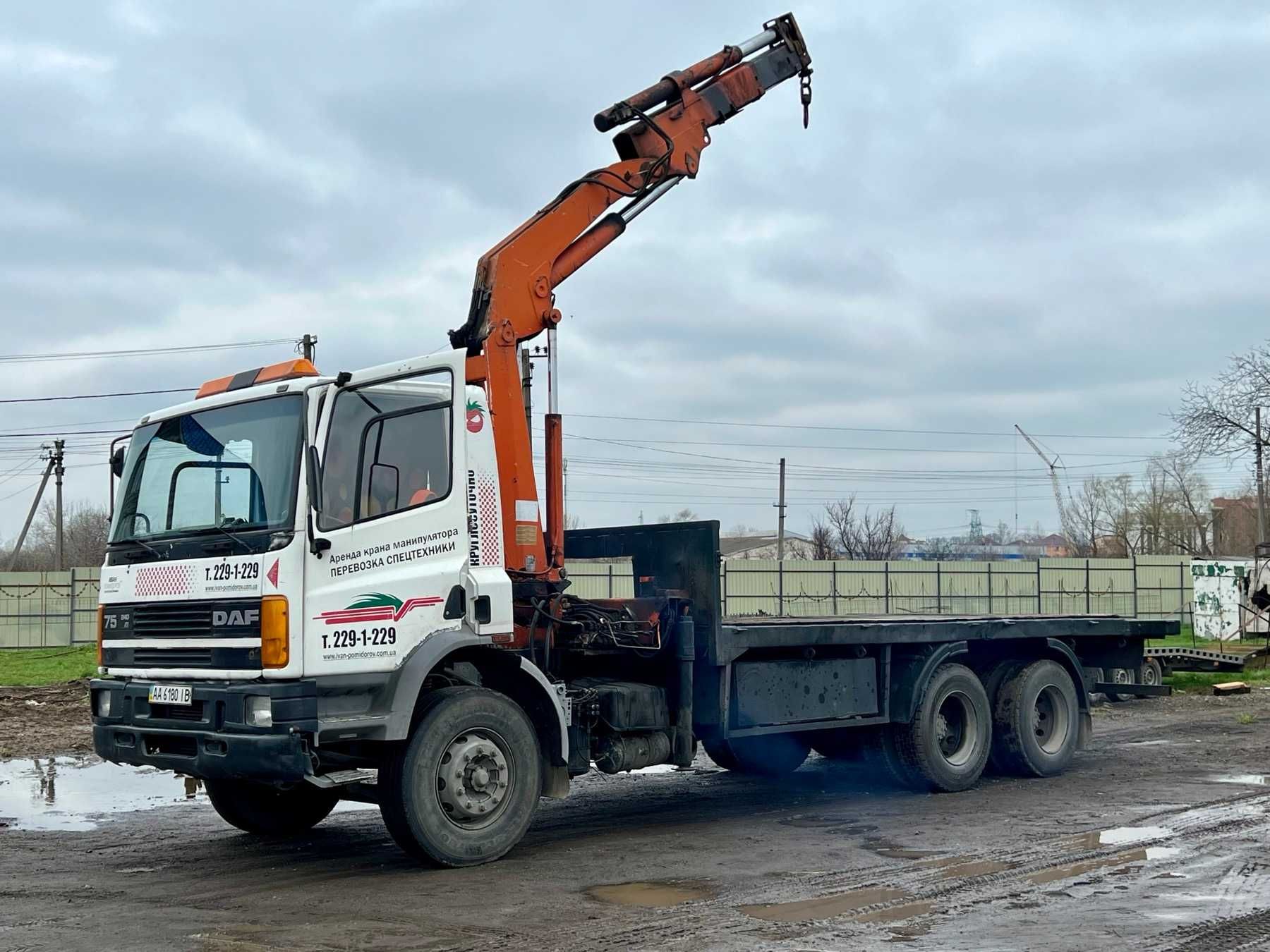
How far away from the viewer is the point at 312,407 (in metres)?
7.88

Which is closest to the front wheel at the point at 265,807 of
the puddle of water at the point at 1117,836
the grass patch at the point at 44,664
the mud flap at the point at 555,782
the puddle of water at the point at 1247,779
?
the mud flap at the point at 555,782

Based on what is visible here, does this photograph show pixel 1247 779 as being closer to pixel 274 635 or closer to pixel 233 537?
pixel 274 635

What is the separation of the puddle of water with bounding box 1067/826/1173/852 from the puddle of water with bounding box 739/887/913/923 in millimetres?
1870

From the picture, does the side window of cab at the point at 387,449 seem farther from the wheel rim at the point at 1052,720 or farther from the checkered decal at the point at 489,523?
the wheel rim at the point at 1052,720

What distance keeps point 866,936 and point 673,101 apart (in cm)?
713

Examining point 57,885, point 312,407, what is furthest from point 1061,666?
point 57,885

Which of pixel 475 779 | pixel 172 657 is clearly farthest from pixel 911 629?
pixel 172 657

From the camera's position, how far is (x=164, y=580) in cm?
811

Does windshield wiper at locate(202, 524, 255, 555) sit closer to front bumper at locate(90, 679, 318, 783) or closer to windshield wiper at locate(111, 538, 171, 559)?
windshield wiper at locate(111, 538, 171, 559)

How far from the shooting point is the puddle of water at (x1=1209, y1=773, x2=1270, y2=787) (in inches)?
457

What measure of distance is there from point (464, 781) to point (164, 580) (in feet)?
7.08

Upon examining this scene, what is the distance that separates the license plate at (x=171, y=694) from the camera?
25.7ft

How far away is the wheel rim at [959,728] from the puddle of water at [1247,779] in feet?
6.84

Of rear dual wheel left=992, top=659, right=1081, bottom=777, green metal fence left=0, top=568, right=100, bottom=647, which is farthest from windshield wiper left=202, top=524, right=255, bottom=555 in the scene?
green metal fence left=0, top=568, right=100, bottom=647
